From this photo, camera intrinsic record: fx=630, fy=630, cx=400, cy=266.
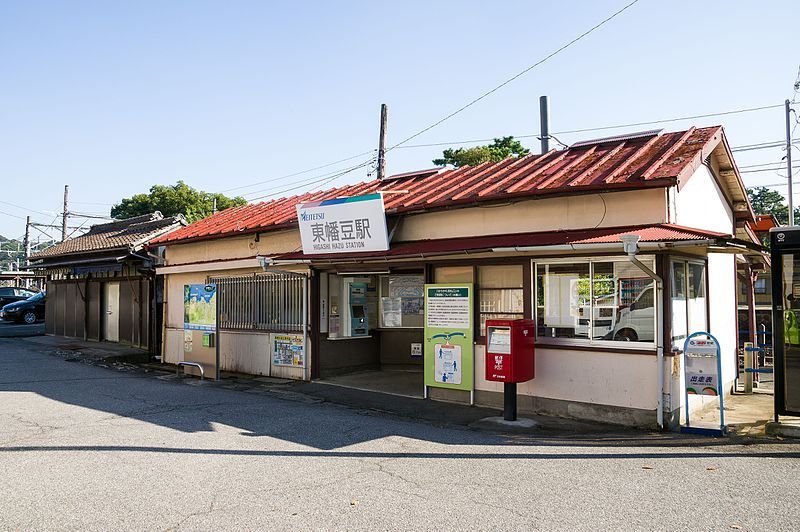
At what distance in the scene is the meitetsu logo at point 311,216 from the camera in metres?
11.9

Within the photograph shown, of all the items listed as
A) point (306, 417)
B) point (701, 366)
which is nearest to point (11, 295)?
point (306, 417)

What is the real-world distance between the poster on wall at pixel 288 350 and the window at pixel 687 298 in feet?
23.8

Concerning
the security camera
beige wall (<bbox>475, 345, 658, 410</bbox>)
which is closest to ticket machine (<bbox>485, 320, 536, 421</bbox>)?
beige wall (<bbox>475, 345, 658, 410</bbox>)

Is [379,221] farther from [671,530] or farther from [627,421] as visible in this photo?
[671,530]

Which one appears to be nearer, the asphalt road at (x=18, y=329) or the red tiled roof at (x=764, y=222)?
the red tiled roof at (x=764, y=222)

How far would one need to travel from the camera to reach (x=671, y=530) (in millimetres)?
4777

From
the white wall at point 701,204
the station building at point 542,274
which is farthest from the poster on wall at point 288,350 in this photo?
the white wall at point 701,204

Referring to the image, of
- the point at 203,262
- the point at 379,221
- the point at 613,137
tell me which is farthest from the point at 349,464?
the point at 203,262

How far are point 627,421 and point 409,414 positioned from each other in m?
3.15

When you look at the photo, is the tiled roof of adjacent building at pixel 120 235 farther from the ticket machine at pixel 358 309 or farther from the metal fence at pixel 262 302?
the ticket machine at pixel 358 309

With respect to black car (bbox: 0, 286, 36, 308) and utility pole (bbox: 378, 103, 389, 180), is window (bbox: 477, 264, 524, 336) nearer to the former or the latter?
utility pole (bbox: 378, 103, 389, 180)

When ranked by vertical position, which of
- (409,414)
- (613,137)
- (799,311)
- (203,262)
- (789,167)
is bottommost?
(409,414)

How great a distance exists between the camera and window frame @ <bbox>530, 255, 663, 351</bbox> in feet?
27.8

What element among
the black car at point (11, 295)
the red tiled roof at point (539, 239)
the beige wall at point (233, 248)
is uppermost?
the beige wall at point (233, 248)
